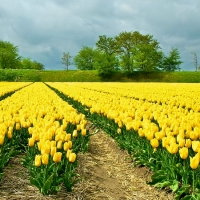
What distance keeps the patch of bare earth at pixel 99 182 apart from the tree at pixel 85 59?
76.0 metres

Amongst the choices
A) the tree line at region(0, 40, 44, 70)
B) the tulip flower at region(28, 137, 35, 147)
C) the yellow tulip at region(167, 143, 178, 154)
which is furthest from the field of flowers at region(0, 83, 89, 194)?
the tree line at region(0, 40, 44, 70)

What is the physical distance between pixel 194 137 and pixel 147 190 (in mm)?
1037

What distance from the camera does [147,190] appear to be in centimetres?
411

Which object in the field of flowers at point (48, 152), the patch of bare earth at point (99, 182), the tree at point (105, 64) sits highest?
the tree at point (105, 64)

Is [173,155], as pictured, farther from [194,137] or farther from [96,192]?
[96,192]

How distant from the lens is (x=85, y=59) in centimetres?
8200

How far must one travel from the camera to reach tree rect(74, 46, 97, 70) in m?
81.1

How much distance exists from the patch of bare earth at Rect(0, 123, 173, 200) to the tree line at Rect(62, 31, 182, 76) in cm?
5622

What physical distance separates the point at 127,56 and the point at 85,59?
571 inches

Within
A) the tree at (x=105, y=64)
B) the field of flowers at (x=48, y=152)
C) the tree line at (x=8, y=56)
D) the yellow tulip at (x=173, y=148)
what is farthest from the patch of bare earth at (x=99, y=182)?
the tree line at (x=8, y=56)

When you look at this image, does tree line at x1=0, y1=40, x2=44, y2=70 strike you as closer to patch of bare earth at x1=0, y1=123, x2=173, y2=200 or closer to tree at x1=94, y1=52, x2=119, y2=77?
tree at x1=94, y1=52, x2=119, y2=77

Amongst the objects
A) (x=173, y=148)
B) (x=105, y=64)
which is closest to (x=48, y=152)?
(x=173, y=148)

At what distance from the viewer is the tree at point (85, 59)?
266 feet

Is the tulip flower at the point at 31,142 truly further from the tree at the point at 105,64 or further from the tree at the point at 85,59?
the tree at the point at 85,59
